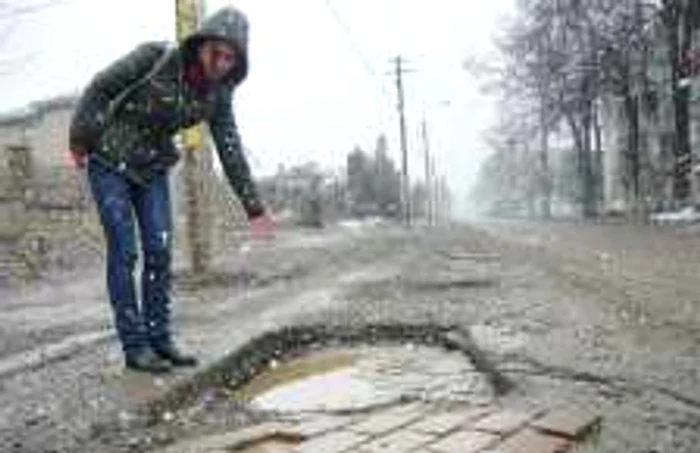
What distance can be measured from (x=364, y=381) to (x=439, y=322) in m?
1.86

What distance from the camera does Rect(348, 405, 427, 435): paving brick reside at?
471 cm

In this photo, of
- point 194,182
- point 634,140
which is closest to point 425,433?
point 194,182

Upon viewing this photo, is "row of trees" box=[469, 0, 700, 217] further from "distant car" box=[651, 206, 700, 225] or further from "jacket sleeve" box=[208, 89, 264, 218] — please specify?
"jacket sleeve" box=[208, 89, 264, 218]

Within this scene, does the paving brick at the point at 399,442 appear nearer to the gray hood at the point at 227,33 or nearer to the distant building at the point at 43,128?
the gray hood at the point at 227,33

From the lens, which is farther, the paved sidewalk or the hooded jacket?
the hooded jacket

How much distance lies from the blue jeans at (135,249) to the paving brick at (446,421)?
7.17 feet

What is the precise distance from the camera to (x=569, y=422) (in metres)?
4.60

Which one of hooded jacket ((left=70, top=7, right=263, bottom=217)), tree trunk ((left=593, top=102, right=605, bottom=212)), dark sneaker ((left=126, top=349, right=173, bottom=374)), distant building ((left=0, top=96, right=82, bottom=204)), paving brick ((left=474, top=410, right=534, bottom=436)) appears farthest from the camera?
tree trunk ((left=593, top=102, right=605, bottom=212))

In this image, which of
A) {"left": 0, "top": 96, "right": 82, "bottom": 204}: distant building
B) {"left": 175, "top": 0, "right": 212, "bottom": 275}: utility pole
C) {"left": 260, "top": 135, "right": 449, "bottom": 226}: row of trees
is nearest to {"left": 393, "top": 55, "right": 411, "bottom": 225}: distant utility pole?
{"left": 260, "top": 135, "right": 449, "bottom": 226}: row of trees

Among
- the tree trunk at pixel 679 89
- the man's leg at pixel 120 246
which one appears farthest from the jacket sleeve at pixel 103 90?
the tree trunk at pixel 679 89

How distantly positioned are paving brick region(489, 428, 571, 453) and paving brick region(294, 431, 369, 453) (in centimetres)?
52

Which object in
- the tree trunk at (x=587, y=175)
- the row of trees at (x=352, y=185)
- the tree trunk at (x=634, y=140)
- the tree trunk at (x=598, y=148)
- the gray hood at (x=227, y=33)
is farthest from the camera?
the row of trees at (x=352, y=185)

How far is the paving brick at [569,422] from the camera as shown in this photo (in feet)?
14.6

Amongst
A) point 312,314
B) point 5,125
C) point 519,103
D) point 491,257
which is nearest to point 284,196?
point 519,103
